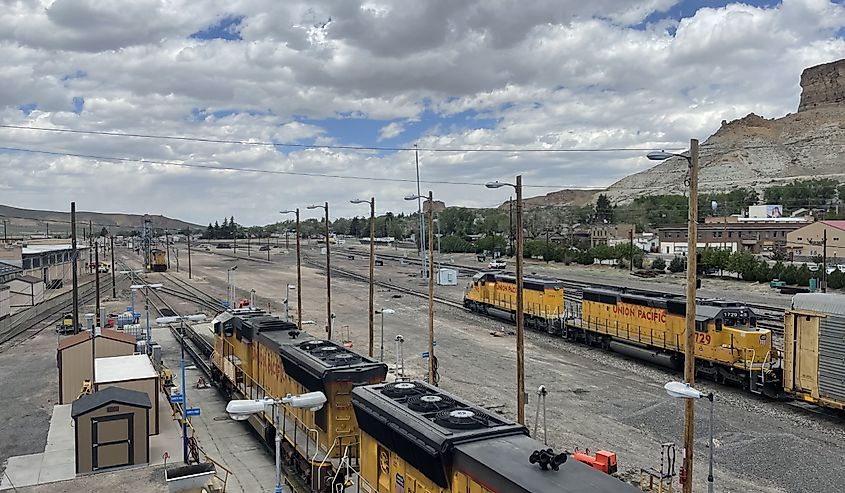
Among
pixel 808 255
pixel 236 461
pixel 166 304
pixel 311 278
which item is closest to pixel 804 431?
pixel 236 461

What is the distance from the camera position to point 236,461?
2023 centimetres

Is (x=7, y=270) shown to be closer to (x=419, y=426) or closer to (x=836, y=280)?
(x=419, y=426)

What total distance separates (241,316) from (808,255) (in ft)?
283

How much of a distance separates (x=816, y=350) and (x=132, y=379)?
951 inches

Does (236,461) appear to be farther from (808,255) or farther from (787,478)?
(808,255)

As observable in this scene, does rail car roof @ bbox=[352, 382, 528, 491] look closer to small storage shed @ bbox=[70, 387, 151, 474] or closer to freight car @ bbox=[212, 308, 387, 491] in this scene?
freight car @ bbox=[212, 308, 387, 491]

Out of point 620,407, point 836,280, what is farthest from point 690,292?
point 836,280

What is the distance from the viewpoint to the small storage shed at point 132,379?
22078 mm

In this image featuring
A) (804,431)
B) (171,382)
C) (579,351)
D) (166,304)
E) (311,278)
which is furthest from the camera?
(311,278)

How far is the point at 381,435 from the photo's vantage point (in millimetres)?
13062

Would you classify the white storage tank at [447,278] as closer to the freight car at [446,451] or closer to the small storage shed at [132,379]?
the small storage shed at [132,379]

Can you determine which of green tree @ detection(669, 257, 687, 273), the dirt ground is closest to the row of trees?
green tree @ detection(669, 257, 687, 273)

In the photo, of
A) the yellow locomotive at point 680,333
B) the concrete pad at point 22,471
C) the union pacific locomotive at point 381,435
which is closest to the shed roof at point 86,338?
the concrete pad at point 22,471

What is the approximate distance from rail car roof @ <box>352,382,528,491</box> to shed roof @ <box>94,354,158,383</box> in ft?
39.5
